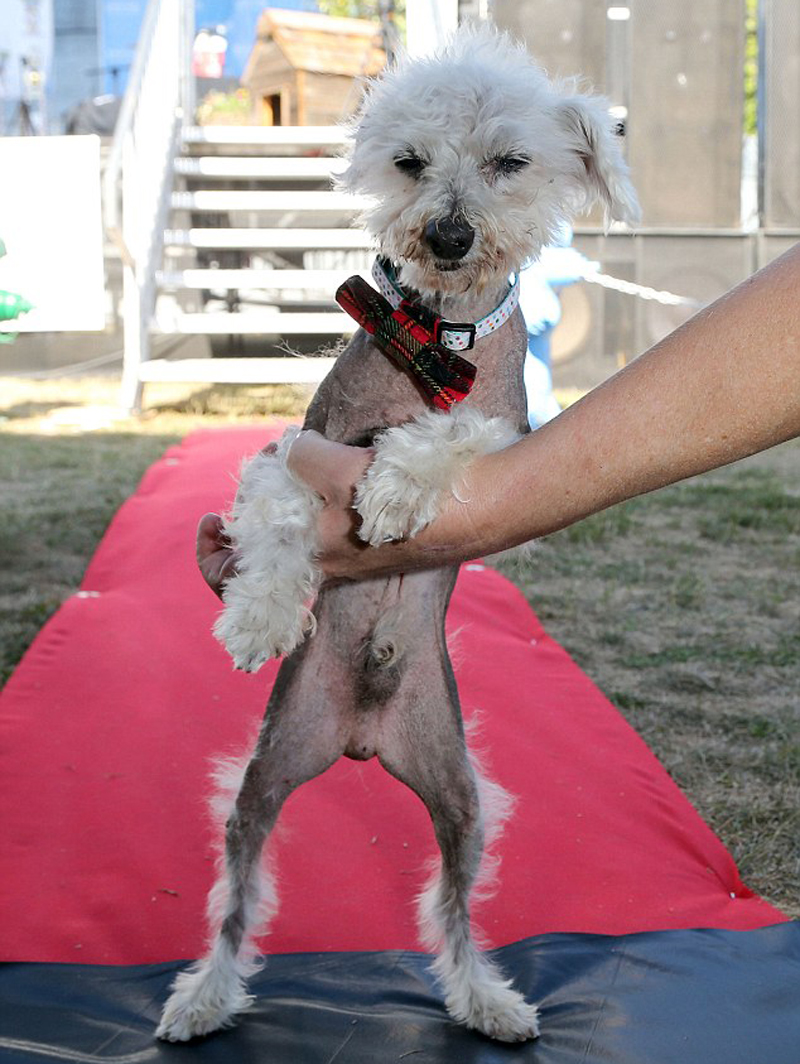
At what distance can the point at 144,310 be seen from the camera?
24.8 feet

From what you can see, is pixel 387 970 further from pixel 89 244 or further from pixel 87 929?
pixel 89 244

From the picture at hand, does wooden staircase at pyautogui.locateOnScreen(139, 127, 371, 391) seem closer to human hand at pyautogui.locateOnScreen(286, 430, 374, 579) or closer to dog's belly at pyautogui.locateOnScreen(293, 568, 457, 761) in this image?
dog's belly at pyautogui.locateOnScreen(293, 568, 457, 761)

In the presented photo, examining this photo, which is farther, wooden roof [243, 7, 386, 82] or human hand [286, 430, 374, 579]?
wooden roof [243, 7, 386, 82]

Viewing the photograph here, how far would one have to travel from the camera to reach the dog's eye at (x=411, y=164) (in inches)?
62.8

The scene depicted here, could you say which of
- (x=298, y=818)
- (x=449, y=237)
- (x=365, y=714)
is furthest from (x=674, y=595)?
(x=449, y=237)

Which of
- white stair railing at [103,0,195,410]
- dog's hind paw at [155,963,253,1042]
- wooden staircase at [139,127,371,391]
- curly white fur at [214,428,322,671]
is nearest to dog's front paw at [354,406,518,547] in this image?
curly white fur at [214,428,322,671]

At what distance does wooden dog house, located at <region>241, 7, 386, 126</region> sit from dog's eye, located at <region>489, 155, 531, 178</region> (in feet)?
26.9

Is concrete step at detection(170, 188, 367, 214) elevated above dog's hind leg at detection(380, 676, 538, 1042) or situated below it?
above

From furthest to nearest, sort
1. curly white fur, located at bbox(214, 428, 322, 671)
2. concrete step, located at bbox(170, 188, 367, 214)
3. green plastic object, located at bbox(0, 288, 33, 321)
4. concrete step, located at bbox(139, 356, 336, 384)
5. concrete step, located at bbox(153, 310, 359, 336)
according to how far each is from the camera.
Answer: concrete step, located at bbox(170, 188, 367, 214)
concrete step, located at bbox(153, 310, 359, 336)
concrete step, located at bbox(139, 356, 336, 384)
green plastic object, located at bbox(0, 288, 33, 321)
curly white fur, located at bbox(214, 428, 322, 671)

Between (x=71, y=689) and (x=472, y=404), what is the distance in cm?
160

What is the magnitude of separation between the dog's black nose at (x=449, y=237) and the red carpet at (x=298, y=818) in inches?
43.4

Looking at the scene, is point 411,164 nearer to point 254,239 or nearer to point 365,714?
point 365,714

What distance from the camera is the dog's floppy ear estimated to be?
5.46 feet

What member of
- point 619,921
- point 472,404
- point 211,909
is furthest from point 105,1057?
point 472,404
